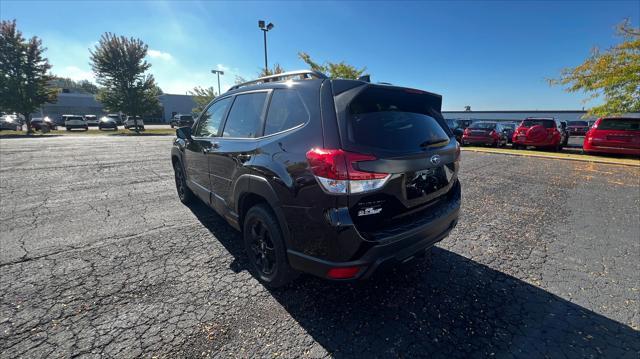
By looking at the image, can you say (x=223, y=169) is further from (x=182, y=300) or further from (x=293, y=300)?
(x=293, y=300)

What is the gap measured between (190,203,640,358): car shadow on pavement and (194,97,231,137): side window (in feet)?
6.12

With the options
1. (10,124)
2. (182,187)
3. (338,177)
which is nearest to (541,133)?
(338,177)

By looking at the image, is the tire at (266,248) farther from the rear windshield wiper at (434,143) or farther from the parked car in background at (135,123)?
the parked car in background at (135,123)

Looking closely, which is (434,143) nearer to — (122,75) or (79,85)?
(122,75)

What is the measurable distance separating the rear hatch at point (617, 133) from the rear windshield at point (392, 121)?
12.4m

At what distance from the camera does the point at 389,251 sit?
1982 millimetres

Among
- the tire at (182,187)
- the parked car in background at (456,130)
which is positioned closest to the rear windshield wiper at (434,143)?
the parked car in background at (456,130)

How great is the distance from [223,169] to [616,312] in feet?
12.9

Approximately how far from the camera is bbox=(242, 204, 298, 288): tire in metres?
2.35

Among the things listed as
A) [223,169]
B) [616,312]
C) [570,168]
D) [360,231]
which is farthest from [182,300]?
[570,168]

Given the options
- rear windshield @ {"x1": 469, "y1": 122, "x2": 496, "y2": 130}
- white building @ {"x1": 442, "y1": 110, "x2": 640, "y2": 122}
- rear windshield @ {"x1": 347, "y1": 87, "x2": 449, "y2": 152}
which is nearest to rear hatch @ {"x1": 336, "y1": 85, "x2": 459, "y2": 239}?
rear windshield @ {"x1": 347, "y1": 87, "x2": 449, "y2": 152}

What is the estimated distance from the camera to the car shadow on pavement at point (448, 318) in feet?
6.38

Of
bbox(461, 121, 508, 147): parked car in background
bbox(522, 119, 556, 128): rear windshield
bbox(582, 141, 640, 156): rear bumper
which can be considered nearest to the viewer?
bbox(582, 141, 640, 156): rear bumper

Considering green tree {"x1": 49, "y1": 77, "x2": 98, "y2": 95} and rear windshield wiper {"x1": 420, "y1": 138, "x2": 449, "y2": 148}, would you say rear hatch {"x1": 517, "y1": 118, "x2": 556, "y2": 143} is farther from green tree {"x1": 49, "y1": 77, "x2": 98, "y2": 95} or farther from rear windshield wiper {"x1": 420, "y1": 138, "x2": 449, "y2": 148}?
green tree {"x1": 49, "y1": 77, "x2": 98, "y2": 95}
